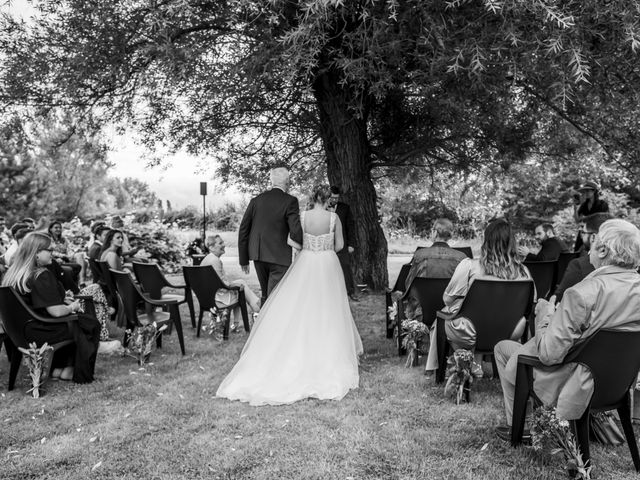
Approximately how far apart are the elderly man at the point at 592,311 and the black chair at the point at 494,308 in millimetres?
1112

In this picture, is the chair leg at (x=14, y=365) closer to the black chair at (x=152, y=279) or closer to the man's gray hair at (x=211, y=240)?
the black chair at (x=152, y=279)

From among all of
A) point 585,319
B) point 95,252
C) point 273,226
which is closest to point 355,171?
point 273,226

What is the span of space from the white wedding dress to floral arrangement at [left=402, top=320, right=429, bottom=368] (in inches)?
21.2

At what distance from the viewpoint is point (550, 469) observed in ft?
10.3

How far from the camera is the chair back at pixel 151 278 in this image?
6.66 meters

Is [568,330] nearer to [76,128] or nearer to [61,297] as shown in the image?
[61,297]

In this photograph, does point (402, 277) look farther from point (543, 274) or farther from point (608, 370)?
point (608, 370)

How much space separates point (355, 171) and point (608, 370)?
7.68 meters

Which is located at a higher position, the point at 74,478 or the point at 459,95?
the point at 459,95

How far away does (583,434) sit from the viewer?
9.82 ft

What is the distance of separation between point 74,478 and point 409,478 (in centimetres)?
187

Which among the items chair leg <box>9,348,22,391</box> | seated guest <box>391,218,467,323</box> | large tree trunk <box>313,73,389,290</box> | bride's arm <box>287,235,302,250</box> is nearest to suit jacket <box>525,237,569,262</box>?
seated guest <box>391,218,467,323</box>

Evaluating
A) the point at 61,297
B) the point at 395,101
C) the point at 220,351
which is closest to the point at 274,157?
the point at 395,101

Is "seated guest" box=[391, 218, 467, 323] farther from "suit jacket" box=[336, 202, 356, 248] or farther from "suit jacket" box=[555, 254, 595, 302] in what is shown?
"suit jacket" box=[336, 202, 356, 248]
